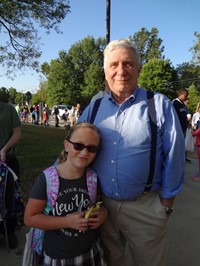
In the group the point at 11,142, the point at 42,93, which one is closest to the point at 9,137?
the point at 11,142

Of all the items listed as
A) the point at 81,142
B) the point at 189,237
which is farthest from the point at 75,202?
the point at 189,237

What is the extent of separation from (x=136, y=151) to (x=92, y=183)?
1.21 ft

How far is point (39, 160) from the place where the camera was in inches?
322

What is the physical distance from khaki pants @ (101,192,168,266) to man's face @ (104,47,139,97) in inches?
29.8

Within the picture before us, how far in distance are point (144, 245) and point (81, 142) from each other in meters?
0.86

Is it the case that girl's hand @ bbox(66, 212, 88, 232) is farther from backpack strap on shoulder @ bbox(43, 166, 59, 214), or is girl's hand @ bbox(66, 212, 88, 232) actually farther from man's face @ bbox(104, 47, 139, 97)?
man's face @ bbox(104, 47, 139, 97)

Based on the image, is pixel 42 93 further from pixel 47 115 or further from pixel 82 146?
pixel 82 146

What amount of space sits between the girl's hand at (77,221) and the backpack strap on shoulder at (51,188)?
14cm

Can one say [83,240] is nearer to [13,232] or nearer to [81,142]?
[81,142]

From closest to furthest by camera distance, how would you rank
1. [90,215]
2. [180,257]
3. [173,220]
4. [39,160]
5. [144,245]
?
[90,215]
[144,245]
[180,257]
[173,220]
[39,160]

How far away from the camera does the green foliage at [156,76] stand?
45906 millimetres

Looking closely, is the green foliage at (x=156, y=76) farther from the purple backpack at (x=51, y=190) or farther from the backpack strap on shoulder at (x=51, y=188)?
the backpack strap on shoulder at (x=51, y=188)

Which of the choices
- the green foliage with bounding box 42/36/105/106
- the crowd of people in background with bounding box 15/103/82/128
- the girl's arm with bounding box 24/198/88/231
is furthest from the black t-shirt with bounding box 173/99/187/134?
the green foliage with bounding box 42/36/105/106

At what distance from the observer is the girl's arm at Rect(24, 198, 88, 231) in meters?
1.88
